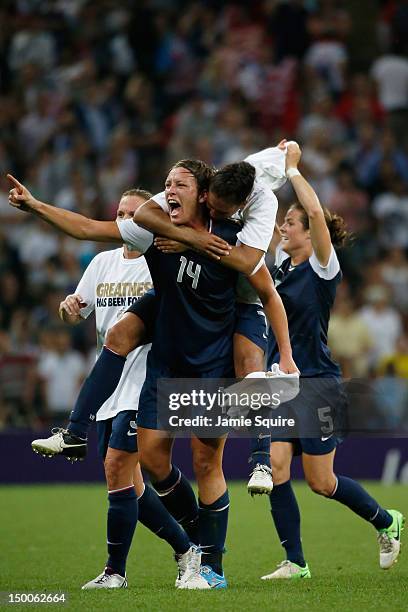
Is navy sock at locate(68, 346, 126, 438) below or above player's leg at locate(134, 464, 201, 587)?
above

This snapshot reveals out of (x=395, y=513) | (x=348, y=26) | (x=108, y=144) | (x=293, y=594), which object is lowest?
(x=293, y=594)

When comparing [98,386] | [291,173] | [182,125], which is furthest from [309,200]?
[182,125]

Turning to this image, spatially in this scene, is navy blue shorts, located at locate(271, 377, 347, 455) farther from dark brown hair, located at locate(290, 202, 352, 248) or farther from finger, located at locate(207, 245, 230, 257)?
finger, located at locate(207, 245, 230, 257)

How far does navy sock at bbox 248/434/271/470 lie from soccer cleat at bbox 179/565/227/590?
2.05 feet

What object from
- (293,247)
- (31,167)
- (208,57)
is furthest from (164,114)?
(293,247)

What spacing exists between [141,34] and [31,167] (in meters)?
2.84

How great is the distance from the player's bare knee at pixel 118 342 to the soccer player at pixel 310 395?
1.19 metres

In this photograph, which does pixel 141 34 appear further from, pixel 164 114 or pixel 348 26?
pixel 348 26

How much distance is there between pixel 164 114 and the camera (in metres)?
18.0

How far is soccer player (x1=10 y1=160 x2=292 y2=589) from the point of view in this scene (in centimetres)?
655

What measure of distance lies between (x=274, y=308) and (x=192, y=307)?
44cm

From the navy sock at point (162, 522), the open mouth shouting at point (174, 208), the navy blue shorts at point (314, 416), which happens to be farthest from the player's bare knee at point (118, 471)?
the open mouth shouting at point (174, 208)

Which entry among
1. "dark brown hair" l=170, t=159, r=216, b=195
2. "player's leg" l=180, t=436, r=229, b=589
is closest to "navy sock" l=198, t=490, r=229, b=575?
"player's leg" l=180, t=436, r=229, b=589

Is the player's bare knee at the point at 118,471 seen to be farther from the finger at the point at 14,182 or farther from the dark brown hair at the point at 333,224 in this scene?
the dark brown hair at the point at 333,224
